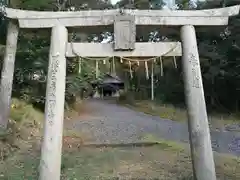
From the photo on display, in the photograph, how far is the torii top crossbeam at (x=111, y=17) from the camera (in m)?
5.32

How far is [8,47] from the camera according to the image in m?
7.52

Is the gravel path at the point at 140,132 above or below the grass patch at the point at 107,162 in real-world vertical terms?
above

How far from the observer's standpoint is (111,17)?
531cm

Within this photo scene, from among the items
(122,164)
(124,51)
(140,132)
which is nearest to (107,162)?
(122,164)

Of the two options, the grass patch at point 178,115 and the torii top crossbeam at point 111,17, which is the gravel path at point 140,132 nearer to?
the grass patch at point 178,115

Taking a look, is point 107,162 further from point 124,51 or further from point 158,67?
point 158,67

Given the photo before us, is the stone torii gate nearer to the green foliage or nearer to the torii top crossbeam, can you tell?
the torii top crossbeam

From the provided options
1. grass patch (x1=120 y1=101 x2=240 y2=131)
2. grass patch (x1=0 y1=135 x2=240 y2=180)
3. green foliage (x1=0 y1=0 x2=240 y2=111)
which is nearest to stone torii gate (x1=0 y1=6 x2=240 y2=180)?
grass patch (x1=0 y1=135 x2=240 y2=180)

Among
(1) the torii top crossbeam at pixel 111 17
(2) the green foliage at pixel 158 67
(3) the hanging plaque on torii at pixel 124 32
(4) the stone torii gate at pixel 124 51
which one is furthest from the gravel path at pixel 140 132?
(3) the hanging plaque on torii at pixel 124 32

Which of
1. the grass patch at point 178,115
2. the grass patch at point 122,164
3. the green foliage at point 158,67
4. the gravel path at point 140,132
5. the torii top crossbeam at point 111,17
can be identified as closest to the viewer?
the torii top crossbeam at point 111,17

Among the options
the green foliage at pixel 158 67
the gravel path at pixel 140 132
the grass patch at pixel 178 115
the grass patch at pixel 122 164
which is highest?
the green foliage at pixel 158 67

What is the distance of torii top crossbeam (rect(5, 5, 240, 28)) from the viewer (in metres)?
5.32

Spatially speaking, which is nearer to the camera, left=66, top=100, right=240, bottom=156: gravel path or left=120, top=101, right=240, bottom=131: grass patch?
left=66, top=100, right=240, bottom=156: gravel path

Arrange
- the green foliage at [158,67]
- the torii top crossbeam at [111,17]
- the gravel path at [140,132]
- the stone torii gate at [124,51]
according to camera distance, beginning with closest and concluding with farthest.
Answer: the stone torii gate at [124,51] < the torii top crossbeam at [111,17] < the gravel path at [140,132] < the green foliage at [158,67]
